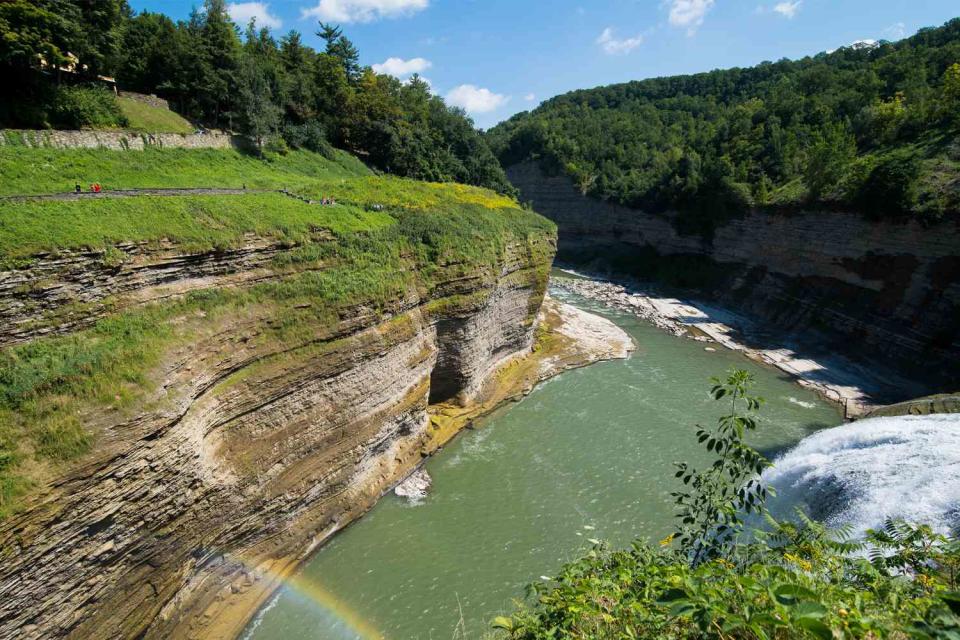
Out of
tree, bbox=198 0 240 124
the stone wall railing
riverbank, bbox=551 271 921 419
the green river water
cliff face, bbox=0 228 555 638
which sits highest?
tree, bbox=198 0 240 124

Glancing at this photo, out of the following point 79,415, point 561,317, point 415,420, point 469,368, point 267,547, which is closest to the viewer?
point 79,415

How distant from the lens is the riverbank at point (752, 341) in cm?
2712

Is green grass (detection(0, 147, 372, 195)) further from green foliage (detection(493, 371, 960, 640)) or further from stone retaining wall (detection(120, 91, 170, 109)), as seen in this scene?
green foliage (detection(493, 371, 960, 640))

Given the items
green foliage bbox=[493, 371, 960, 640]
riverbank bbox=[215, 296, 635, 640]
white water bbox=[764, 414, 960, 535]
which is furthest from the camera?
riverbank bbox=[215, 296, 635, 640]

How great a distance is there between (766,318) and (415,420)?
109ft

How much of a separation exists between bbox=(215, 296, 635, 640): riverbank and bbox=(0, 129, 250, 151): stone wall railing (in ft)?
60.9

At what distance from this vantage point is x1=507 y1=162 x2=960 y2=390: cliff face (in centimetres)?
2819

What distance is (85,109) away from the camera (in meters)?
21.2

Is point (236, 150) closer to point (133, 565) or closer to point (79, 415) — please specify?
point (79, 415)

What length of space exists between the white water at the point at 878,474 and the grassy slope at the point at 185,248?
1576 centimetres

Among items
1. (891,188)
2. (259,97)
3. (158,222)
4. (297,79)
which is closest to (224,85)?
(259,97)

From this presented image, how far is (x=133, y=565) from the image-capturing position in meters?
10.8

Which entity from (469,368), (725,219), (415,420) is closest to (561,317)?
(469,368)

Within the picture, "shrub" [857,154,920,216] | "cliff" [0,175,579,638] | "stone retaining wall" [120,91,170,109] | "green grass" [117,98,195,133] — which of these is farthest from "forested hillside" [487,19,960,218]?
"stone retaining wall" [120,91,170,109]
